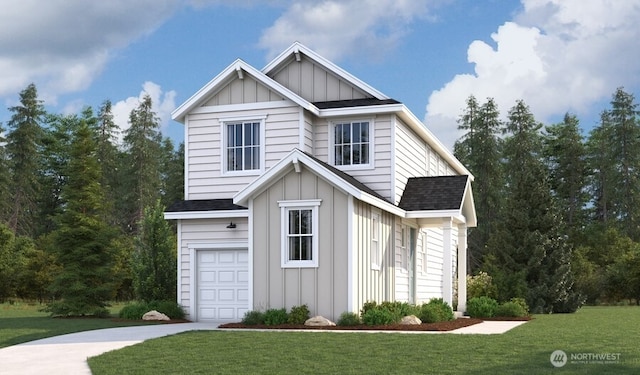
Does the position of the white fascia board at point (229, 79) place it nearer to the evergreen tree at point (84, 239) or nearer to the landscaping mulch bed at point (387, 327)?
the evergreen tree at point (84, 239)

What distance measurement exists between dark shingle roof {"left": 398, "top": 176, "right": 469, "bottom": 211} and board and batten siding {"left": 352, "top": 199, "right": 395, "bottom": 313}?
810mm

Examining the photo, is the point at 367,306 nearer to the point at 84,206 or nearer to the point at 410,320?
the point at 410,320

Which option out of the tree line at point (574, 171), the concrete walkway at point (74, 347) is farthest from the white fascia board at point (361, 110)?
the tree line at point (574, 171)

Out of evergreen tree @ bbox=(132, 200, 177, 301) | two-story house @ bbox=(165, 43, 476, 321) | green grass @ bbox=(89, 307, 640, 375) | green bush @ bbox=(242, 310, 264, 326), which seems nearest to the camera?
green grass @ bbox=(89, 307, 640, 375)

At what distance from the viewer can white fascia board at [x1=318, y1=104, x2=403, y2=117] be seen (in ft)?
76.7

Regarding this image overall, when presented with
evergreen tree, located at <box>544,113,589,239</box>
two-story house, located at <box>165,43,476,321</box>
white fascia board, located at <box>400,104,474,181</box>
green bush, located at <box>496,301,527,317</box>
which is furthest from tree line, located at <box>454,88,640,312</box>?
two-story house, located at <box>165,43,476,321</box>

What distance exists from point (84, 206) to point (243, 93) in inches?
325

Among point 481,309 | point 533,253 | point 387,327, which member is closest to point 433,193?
point 481,309

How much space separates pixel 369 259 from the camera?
2170cm

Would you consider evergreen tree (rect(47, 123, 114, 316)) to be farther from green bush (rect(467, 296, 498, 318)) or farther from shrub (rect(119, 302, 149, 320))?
green bush (rect(467, 296, 498, 318))

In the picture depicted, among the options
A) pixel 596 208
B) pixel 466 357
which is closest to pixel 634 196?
pixel 596 208

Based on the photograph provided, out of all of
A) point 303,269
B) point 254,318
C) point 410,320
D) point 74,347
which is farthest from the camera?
point 303,269

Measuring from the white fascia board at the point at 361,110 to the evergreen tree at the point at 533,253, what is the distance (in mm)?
10686

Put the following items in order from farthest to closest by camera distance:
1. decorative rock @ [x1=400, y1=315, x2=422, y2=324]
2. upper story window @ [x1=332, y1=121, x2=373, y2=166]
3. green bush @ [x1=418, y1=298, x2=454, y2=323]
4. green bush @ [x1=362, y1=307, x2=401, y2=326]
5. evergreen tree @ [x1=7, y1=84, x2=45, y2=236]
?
evergreen tree @ [x1=7, y1=84, x2=45, y2=236] → upper story window @ [x1=332, y1=121, x2=373, y2=166] → green bush @ [x1=418, y1=298, x2=454, y2=323] → decorative rock @ [x1=400, y1=315, x2=422, y2=324] → green bush @ [x1=362, y1=307, x2=401, y2=326]
